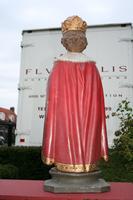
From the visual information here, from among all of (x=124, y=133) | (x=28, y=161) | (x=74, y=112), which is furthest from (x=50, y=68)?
(x=74, y=112)

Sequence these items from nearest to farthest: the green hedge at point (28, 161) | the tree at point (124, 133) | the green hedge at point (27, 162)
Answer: the tree at point (124, 133)
the green hedge at point (28, 161)
the green hedge at point (27, 162)

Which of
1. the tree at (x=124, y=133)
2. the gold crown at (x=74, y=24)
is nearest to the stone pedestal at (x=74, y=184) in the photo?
the gold crown at (x=74, y=24)

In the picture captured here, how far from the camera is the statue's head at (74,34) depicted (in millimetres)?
4812

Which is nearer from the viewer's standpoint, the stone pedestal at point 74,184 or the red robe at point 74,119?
the stone pedestal at point 74,184

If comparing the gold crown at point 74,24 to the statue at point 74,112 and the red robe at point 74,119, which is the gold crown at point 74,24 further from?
the red robe at point 74,119

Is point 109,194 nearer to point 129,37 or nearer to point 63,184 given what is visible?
point 63,184

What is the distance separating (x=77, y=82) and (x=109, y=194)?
1294 millimetres

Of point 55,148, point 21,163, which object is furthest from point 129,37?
point 55,148

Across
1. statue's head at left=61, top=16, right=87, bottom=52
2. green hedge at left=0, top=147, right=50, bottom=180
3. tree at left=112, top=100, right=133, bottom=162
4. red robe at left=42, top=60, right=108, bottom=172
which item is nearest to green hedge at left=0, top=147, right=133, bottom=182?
green hedge at left=0, top=147, right=50, bottom=180

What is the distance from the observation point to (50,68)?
880cm

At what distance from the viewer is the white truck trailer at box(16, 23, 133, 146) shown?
8492 millimetres

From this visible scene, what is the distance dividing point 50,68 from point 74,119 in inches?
169

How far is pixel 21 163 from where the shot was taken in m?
10.0

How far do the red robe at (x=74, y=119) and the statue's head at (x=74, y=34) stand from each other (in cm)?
20
